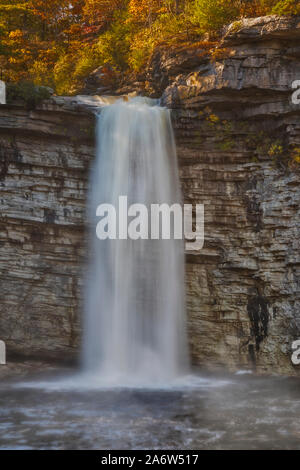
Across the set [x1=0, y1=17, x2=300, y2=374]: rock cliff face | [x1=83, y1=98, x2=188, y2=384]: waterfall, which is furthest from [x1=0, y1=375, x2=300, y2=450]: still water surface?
[x1=0, y1=17, x2=300, y2=374]: rock cliff face

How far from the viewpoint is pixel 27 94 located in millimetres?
15781

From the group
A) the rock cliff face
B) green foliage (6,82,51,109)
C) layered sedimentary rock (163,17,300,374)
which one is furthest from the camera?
the rock cliff face

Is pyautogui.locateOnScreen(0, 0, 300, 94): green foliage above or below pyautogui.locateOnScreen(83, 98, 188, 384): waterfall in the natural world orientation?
above

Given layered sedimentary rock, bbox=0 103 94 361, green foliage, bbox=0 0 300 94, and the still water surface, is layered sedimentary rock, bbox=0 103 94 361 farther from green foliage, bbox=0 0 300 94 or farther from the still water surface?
green foliage, bbox=0 0 300 94

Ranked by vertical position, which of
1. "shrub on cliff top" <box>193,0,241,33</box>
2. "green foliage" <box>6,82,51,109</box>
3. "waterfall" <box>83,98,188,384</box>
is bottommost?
"waterfall" <box>83,98,188,384</box>

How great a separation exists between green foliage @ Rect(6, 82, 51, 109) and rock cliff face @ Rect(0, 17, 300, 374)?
302mm

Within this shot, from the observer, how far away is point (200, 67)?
56.2 feet

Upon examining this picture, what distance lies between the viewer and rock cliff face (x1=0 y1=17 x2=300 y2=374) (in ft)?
52.2

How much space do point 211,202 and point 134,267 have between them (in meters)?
3.60

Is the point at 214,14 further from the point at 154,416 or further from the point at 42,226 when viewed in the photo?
the point at 154,416

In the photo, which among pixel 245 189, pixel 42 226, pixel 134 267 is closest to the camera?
pixel 42 226

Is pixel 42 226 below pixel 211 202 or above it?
below

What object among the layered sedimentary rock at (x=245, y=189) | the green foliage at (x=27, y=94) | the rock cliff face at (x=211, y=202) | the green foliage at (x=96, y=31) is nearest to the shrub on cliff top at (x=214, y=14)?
the green foliage at (x=96, y=31)

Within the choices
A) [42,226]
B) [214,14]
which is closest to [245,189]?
[214,14]
